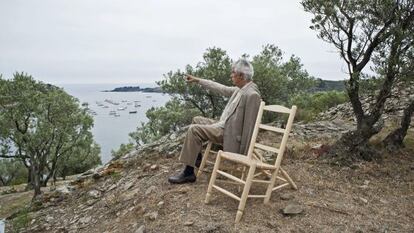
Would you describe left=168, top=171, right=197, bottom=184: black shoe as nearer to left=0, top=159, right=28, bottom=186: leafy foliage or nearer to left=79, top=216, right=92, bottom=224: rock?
left=79, top=216, right=92, bottom=224: rock

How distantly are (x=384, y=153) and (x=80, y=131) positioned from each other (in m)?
21.2

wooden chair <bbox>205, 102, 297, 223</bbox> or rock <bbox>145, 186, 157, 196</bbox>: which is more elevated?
wooden chair <bbox>205, 102, 297, 223</bbox>

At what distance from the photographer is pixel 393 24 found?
7.42 m

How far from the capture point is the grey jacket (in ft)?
19.4

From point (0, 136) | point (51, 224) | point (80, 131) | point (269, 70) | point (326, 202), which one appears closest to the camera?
point (326, 202)

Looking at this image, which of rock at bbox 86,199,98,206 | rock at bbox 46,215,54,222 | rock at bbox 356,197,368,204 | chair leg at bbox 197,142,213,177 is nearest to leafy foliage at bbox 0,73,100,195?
rock at bbox 46,215,54,222

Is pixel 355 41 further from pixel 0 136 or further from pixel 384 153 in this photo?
pixel 0 136

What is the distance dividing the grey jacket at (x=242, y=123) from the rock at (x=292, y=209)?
3.67 ft

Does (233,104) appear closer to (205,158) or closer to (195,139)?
(195,139)

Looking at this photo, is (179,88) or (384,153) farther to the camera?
(179,88)

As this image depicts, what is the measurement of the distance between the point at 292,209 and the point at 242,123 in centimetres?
154

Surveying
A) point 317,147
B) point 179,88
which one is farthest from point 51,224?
point 179,88

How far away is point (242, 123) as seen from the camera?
19.6 ft

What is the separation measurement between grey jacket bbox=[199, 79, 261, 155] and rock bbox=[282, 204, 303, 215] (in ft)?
3.67
